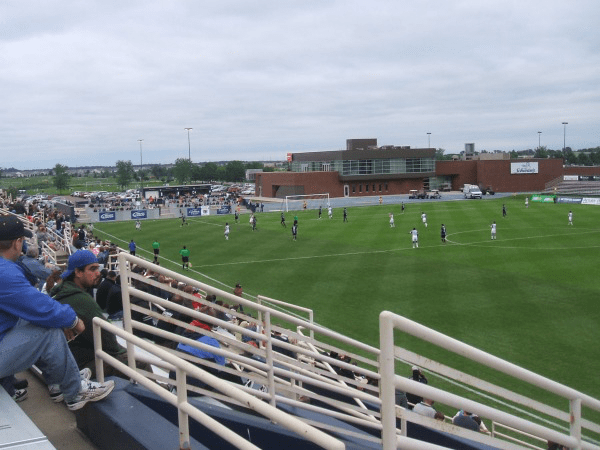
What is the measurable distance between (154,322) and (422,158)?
268 feet

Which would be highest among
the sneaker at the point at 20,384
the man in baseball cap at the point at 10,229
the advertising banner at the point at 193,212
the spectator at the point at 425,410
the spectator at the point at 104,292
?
the man in baseball cap at the point at 10,229

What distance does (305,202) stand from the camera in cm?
6712

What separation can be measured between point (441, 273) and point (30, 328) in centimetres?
2501

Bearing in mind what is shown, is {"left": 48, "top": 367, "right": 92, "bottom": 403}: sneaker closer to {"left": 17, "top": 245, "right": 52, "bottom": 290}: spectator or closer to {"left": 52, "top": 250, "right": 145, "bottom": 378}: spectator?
{"left": 52, "top": 250, "right": 145, "bottom": 378}: spectator

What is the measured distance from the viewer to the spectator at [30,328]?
349 centimetres

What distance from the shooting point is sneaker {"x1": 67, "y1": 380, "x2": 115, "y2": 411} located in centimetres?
388

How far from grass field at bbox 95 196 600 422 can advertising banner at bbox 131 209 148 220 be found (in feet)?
22.9

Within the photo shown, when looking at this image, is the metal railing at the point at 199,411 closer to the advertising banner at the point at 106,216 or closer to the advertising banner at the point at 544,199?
the advertising banner at the point at 106,216

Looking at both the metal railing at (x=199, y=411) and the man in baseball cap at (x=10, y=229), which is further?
the man in baseball cap at (x=10, y=229)

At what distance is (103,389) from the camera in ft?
13.1

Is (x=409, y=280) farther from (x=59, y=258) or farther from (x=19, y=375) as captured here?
(x=19, y=375)

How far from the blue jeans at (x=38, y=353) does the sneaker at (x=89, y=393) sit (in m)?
0.11

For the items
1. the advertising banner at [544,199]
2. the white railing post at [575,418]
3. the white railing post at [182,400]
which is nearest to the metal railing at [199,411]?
the white railing post at [182,400]

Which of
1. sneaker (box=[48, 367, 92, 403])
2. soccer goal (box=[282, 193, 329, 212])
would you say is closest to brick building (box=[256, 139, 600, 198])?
soccer goal (box=[282, 193, 329, 212])
